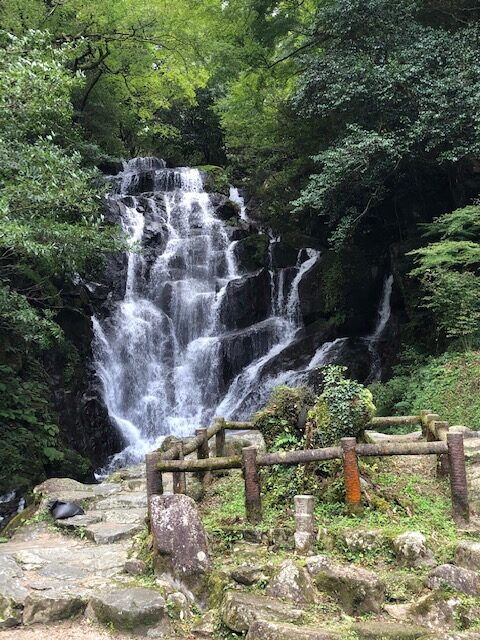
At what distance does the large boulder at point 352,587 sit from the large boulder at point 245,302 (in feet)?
42.9

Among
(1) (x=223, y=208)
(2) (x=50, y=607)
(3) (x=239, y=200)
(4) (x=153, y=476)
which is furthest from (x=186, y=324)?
(2) (x=50, y=607)

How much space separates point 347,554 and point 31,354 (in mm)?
9612

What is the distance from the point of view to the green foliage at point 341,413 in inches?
198

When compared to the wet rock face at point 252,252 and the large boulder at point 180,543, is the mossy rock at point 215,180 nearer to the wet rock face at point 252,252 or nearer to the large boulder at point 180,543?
the wet rock face at point 252,252

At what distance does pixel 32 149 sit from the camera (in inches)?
305

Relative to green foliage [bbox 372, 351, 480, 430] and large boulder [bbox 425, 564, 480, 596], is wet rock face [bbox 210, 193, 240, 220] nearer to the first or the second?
green foliage [bbox 372, 351, 480, 430]

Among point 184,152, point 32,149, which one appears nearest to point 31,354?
point 32,149

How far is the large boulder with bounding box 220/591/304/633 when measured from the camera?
351 centimetres

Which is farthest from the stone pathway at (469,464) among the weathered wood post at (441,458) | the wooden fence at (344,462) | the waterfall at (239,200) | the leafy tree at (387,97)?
the waterfall at (239,200)

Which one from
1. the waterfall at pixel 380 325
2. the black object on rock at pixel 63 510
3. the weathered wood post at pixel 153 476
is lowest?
the black object on rock at pixel 63 510

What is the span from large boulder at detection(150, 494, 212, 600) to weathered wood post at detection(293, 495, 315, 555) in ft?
2.44

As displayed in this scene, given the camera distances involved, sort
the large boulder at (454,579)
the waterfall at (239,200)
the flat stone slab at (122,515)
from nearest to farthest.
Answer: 1. the large boulder at (454,579)
2. the flat stone slab at (122,515)
3. the waterfall at (239,200)

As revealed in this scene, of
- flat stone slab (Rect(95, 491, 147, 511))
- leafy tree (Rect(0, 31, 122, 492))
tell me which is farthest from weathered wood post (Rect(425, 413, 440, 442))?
leafy tree (Rect(0, 31, 122, 492))

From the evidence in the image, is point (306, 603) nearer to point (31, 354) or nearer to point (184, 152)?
point (31, 354)
